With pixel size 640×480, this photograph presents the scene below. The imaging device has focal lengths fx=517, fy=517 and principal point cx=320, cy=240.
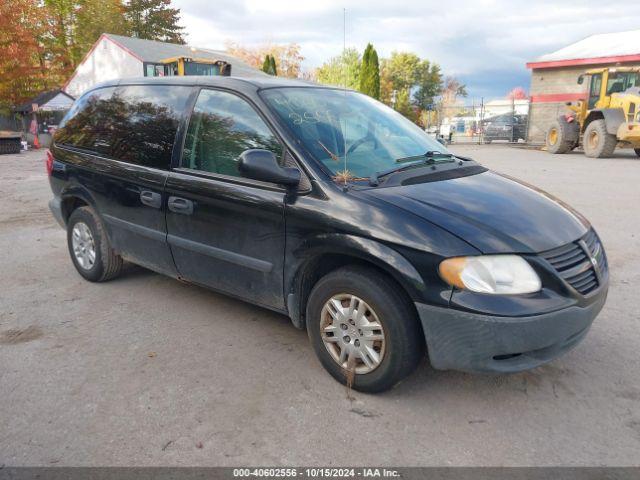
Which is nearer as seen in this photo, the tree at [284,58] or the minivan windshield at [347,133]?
the minivan windshield at [347,133]

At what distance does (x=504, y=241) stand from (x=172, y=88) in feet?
8.73

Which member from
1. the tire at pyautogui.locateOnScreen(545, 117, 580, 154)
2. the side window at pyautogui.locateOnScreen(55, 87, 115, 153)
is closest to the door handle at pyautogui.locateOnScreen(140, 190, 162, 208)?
the side window at pyautogui.locateOnScreen(55, 87, 115, 153)

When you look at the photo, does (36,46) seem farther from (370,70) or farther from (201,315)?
(201,315)

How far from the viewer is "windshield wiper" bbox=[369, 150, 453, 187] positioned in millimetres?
3031

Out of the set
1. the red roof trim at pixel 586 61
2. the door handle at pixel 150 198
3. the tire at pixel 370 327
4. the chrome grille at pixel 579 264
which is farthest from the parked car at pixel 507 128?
the tire at pixel 370 327

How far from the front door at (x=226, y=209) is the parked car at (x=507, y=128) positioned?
91.0ft

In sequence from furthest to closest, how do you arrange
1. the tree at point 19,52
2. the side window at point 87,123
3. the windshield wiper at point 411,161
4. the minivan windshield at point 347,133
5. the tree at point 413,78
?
1. the tree at point 413,78
2. the tree at point 19,52
3. the side window at point 87,123
4. the minivan windshield at point 347,133
5. the windshield wiper at point 411,161

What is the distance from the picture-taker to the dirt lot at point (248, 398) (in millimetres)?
2412

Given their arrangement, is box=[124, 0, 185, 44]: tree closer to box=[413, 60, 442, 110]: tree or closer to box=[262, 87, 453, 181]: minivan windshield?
box=[413, 60, 442, 110]: tree

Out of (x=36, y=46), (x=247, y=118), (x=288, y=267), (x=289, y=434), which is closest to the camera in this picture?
(x=289, y=434)

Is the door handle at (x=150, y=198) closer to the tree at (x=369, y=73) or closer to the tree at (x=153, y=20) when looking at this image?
the tree at (x=369, y=73)

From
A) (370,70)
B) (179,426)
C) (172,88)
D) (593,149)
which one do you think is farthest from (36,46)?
(179,426)

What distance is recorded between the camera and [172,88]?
3863 mm

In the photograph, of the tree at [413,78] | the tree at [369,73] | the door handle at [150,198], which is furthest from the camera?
the tree at [413,78]
